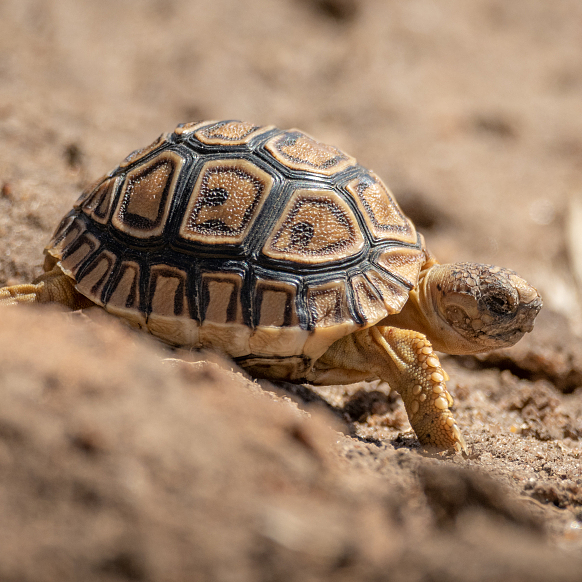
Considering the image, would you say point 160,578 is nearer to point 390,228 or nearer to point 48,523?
point 48,523

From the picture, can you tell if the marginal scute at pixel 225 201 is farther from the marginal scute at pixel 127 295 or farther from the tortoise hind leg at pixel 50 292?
the tortoise hind leg at pixel 50 292

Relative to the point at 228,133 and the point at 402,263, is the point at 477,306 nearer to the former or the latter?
the point at 402,263

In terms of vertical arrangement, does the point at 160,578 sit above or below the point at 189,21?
below

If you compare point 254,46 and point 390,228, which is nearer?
point 390,228

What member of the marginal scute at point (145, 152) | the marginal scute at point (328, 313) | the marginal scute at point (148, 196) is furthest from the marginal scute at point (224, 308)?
the marginal scute at point (145, 152)

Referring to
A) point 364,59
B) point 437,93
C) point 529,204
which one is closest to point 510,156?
point 529,204

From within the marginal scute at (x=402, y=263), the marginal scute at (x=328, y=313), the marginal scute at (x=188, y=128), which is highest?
the marginal scute at (x=188, y=128)
